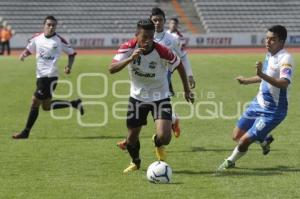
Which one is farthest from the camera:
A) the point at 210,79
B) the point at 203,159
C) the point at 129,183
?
the point at 210,79

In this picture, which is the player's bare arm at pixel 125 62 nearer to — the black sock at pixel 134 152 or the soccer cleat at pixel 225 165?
the black sock at pixel 134 152

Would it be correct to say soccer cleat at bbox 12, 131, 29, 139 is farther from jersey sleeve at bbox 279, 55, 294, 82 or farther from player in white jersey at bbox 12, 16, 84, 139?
jersey sleeve at bbox 279, 55, 294, 82

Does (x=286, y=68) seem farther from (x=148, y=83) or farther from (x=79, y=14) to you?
(x=79, y=14)

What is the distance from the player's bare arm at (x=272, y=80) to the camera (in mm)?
8414

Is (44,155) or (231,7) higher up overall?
(231,7)

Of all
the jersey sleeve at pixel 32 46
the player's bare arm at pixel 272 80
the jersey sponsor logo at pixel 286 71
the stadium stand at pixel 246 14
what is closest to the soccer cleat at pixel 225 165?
the player's bare arm at pixel 272 80

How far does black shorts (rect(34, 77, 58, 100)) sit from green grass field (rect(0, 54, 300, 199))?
76 cm

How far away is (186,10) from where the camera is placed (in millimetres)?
55906

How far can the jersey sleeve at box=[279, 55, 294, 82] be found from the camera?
889 cm

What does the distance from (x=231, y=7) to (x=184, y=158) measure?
47.4 metres

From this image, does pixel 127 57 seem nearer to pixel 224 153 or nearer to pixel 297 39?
pixel 224 153

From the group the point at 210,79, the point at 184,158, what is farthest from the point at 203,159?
the point at 210,79

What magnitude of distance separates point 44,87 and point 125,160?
350 centimetres

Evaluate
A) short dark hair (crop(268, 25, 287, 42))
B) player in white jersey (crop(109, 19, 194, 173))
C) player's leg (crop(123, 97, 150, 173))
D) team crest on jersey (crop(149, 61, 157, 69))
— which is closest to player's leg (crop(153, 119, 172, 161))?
player in white jersey (crop(109, 19, 194, 173))
